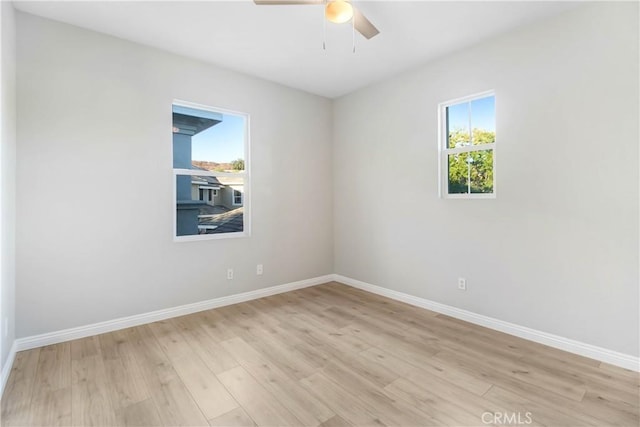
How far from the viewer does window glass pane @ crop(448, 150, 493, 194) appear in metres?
3.06

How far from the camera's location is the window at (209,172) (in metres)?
3.40

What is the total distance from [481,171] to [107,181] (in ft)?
12.0

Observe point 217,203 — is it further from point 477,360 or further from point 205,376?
point 477,360

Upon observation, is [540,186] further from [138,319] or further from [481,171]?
[138,319]

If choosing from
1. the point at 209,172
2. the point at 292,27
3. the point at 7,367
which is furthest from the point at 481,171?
the point at 7,367

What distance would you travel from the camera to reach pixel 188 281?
3.39 meters

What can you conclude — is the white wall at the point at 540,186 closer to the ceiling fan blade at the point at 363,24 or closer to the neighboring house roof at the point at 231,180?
the ceiling fan blade at the point at 363,24

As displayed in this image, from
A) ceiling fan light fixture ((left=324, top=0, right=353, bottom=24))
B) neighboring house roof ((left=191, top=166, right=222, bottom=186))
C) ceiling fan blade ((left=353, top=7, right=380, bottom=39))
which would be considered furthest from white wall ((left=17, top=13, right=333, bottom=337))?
ceiling fan light fixture ((left=324, top=0, right=353, bottom=24))

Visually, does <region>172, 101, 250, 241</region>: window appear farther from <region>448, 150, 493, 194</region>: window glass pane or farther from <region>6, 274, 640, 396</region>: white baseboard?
<region>448, 150, 493, 194</region>: window glass pane

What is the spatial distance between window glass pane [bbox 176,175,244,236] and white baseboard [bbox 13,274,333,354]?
0.81 meters

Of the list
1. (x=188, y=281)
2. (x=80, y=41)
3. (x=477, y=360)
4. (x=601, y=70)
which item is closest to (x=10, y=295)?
(x=188, y=281)

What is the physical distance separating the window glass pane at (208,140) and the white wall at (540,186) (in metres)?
1.95

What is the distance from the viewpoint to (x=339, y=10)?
2035 mm

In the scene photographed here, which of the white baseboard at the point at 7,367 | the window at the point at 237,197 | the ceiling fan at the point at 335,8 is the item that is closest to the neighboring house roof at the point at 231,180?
the window at the point at 237,197
